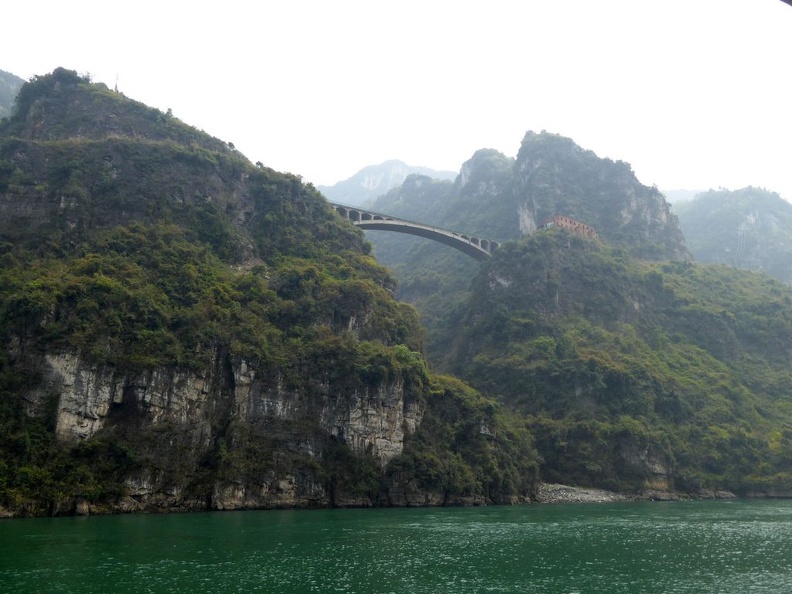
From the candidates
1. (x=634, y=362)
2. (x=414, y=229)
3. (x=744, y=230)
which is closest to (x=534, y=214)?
(x=414, y=229)

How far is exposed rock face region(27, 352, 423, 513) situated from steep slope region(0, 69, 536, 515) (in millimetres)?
107

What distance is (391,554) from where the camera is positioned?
26.6 metres

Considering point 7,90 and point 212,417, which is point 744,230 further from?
point 7,90

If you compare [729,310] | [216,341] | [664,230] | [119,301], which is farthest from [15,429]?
[664,230]

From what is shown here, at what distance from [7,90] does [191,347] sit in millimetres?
84836

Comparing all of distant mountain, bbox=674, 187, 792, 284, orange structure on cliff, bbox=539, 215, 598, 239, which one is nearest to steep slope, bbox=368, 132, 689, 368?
orange structure on cliff, bbox=539, 215, 598, 239

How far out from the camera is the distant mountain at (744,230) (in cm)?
13125

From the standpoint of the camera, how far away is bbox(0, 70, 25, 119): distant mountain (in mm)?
99825

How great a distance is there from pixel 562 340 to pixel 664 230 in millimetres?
41479

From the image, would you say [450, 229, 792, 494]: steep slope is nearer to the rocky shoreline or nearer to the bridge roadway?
the rocky shoreline

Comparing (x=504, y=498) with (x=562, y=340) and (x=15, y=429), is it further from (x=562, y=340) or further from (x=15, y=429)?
(x=15, y=429)

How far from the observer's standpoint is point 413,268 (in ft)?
389

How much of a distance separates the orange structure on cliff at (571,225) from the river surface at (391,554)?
6123cm

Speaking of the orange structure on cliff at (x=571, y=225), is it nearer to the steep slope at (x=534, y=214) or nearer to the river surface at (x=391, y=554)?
the steep slope at (x=534, y=214)
